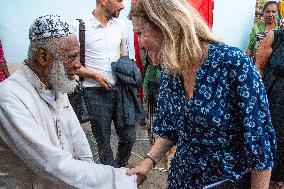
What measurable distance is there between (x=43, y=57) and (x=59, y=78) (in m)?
0.14

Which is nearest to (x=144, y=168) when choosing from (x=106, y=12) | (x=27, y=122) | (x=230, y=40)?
(x=27, y=122)

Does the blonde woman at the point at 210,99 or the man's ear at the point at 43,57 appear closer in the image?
the blonde woman at the point at 210,99

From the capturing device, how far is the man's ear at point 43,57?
2.07 meters

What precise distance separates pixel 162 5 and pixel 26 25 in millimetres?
4358

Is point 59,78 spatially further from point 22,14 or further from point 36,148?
point 22,14

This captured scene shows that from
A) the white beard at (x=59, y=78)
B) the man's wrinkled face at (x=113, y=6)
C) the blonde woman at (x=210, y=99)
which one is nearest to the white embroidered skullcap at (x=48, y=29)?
the white beard at (x=59, y=78)

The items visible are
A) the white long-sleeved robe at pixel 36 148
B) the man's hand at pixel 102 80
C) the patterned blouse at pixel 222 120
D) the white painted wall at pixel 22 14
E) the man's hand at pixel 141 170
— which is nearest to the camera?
the patterned blouse at pixel 222 120

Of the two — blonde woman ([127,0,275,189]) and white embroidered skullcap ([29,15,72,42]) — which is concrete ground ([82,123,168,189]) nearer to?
blonde woman ([127,0,275,189])

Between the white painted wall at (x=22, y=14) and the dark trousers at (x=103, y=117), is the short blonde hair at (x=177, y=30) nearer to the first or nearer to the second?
the dark trousers at (x=103, y=117)

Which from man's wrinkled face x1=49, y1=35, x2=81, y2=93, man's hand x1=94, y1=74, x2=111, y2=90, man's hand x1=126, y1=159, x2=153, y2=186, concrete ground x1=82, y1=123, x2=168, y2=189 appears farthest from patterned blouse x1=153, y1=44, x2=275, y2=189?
concrete ground x1=82, y1=123, x2=168, y2=189

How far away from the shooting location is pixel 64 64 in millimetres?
2123

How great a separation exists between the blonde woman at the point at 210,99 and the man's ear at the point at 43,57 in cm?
48

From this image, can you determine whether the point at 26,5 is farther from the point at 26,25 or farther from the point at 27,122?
the point at 27,122

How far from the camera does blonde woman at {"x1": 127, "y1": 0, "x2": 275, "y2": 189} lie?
5.79ft
